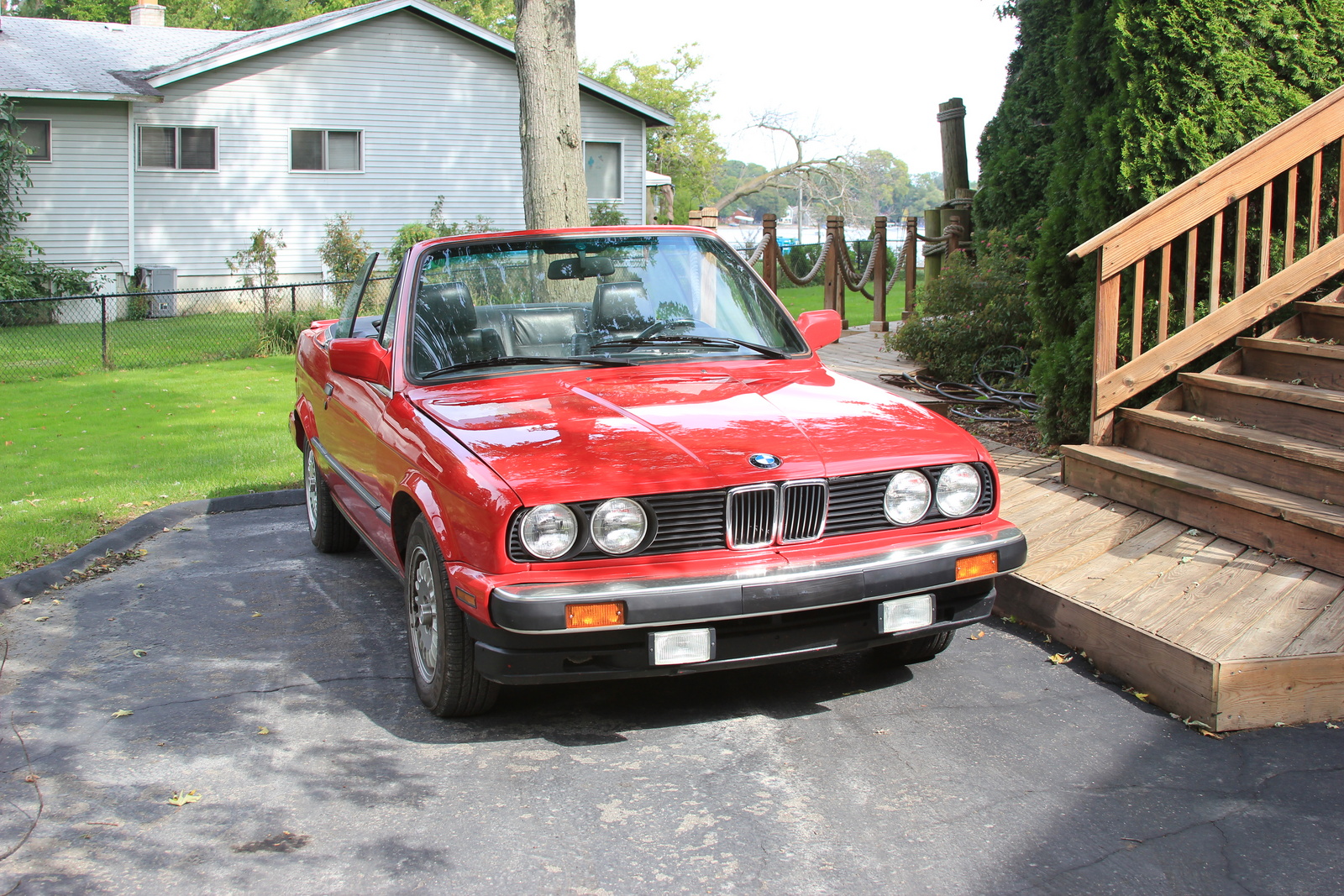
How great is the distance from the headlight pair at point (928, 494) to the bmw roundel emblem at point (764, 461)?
17.1 inches

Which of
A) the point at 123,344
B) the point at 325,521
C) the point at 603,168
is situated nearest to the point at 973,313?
the point at 325,521

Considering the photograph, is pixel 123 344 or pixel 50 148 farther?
pixel 50 148

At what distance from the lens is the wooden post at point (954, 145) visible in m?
14.2

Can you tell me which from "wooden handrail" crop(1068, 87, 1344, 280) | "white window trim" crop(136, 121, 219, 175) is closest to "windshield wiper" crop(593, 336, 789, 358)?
"wooden handrail" crop(1068, 87, 1344, 280)

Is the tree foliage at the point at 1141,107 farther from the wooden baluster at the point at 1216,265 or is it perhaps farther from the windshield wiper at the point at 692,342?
the windshield wiper at the point at 692,342

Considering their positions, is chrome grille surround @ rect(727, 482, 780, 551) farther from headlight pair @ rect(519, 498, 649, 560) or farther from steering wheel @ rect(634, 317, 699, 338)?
steering wheel @ rect(634, 317, 699, 338)

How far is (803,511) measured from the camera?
3734mm

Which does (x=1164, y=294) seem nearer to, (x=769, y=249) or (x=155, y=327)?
(x=769, y=249)

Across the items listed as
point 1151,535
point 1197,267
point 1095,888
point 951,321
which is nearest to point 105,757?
point 1095,888

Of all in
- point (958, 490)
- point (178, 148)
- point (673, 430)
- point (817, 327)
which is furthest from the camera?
point (178, 148)

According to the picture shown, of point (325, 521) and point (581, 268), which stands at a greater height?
point (581, 268)

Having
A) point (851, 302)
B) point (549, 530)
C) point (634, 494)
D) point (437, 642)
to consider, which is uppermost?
point (851, 302)

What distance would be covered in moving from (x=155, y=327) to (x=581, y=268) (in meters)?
15.7

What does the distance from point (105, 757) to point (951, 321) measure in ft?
27.2
